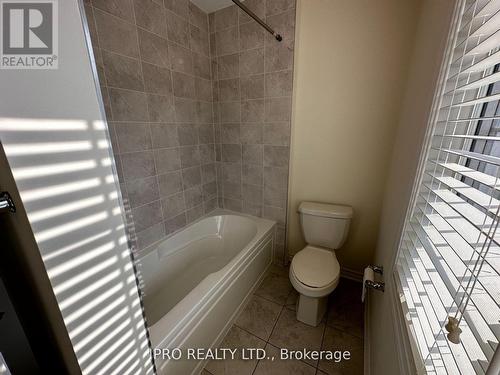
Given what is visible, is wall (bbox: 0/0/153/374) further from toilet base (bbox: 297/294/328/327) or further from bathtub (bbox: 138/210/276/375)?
toilet base (bbox: 297/294/328/327)

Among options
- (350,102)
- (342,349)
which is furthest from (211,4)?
(342,349)

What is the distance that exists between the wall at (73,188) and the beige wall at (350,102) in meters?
1.49

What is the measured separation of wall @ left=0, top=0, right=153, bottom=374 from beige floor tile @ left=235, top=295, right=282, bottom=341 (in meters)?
1.02

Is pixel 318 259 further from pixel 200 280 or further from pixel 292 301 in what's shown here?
pixel 200 280

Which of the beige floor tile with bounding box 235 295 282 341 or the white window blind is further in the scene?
the beige floor tile with bounding box 235 295 282 341

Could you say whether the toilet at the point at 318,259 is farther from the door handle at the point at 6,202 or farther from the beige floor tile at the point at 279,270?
the door handle at the point at 6,202

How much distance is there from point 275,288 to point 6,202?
1.77 meters

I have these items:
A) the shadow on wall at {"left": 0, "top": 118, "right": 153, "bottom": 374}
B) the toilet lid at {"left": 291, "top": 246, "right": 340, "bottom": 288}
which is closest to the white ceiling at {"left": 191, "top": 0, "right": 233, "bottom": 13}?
the shadow on wall at {"left": 0, "top": 118, "right": 153, "bottom": 374}

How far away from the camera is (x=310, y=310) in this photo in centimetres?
142

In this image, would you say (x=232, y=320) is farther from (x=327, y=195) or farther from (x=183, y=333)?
(x=327, y=195)

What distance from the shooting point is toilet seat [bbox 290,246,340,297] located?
4.25 ft

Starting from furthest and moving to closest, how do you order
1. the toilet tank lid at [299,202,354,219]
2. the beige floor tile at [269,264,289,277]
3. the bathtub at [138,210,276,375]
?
the beige floor tile at [269,264,289,277] → the toilet tank lid at [299,202,354,219] → the bathtub at [138,210,276,375]

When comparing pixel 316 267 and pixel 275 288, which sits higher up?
pixel 316 267

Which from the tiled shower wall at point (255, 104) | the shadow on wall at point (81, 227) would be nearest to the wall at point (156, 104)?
the tiled shower wall at point (255, 104)
